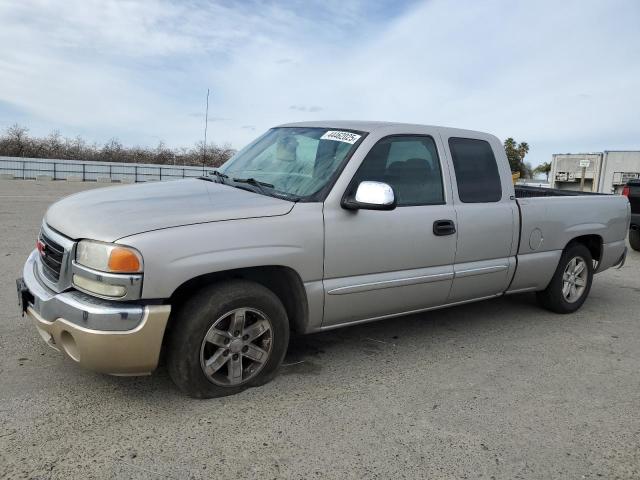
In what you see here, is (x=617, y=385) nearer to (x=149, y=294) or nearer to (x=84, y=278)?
(x=149, y=294)

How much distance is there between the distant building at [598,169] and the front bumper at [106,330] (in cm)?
2991

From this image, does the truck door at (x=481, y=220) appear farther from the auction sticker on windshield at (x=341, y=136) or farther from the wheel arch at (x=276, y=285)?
the wheel arch at (x=276, y=285)

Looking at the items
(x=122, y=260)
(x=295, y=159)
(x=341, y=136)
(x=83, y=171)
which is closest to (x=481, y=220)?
(x=341, y=136)

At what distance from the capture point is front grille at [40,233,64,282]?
10.3 feet

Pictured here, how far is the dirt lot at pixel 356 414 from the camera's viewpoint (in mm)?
2664

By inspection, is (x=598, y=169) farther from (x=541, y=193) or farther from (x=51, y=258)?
(x=51, y=258)

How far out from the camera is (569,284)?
5469mm

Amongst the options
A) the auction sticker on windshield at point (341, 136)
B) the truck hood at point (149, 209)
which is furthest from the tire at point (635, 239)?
the truck hood at point (149, 209)

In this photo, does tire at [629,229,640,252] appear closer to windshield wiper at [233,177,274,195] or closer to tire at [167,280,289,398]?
windshield wiper at [233,177,274,195]

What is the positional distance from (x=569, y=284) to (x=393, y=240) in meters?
2.65

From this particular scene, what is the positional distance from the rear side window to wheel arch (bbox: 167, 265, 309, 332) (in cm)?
161

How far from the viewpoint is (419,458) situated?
9.07 ft

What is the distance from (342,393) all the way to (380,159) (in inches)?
64.7

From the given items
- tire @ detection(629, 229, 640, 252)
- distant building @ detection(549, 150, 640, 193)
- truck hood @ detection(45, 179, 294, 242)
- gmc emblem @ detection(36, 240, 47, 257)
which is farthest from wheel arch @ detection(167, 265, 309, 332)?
distant building @ detection(549, 150, 640, 193)
